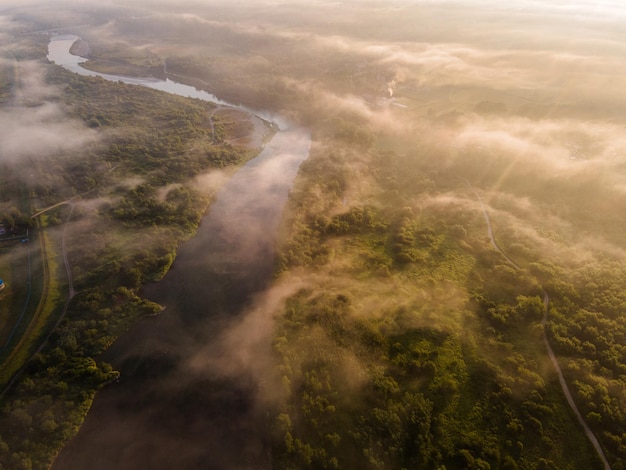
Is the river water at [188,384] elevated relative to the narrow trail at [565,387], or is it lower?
lower

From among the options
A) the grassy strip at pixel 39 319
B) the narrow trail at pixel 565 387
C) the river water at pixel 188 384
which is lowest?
the river water at pixel 188 384

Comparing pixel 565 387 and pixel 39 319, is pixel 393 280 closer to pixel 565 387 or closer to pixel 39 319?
pixel 565 387

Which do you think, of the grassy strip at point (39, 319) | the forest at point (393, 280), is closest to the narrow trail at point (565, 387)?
the forest at point (393, 280)

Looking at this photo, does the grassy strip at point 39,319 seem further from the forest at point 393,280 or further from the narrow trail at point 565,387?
the narrow trail at point 565,387

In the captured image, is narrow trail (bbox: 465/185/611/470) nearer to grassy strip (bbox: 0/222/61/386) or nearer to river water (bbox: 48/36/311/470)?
river water (bbox: 48/36/311/470)

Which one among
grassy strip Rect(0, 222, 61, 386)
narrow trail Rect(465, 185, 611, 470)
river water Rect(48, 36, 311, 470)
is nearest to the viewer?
narrow trail Rect(465, 185, 611, 470)

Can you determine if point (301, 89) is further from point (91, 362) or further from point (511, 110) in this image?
point (91, 362)

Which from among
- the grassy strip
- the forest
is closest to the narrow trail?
the forest

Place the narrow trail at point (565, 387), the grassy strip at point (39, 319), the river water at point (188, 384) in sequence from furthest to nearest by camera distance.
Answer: the grassy strip at point (39, 319), the river water at point (188, 384), the narrow trail at point (565, 387)

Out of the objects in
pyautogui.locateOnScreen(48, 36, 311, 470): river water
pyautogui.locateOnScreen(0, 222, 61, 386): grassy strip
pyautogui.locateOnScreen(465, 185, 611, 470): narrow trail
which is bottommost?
pyautogui.locateOnScreen(48, 36, 311, 470): river water
